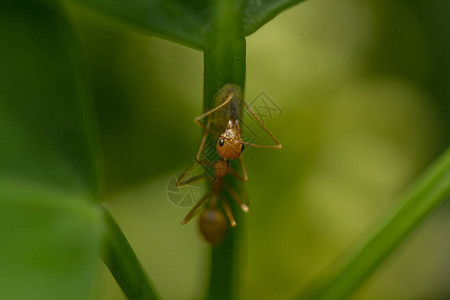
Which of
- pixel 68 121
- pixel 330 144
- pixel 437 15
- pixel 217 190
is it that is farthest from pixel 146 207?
pixel 437 15

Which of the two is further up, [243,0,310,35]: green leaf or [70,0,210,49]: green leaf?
[243,0,310,35]: green leaf

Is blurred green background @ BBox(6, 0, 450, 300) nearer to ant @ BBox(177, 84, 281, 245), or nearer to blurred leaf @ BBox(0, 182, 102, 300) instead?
ant @ BBox(177, 84, 281, 245)

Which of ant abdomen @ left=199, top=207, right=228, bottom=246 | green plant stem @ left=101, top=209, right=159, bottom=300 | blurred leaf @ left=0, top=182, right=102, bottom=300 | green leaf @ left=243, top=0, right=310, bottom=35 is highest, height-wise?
green leaf @ left=243, top=0, right=310, bottom=35

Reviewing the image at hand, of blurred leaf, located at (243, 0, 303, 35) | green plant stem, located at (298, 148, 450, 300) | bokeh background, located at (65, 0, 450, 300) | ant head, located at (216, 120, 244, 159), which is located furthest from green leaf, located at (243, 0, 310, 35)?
bokeh background, located at (65, 0, 450, 300)

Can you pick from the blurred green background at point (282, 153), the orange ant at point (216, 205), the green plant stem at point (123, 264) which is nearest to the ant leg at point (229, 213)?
the orange ant at point (216, 205)

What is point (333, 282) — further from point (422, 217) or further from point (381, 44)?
point (381, 44)

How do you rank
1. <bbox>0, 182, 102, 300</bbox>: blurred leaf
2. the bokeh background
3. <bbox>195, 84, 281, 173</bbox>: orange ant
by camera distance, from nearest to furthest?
<bbox>0, 182, 102, 300</bbox>: blurred leaf → <bbox>195, 84, 281, 173</bbox>: orange ant → the bokeh background
